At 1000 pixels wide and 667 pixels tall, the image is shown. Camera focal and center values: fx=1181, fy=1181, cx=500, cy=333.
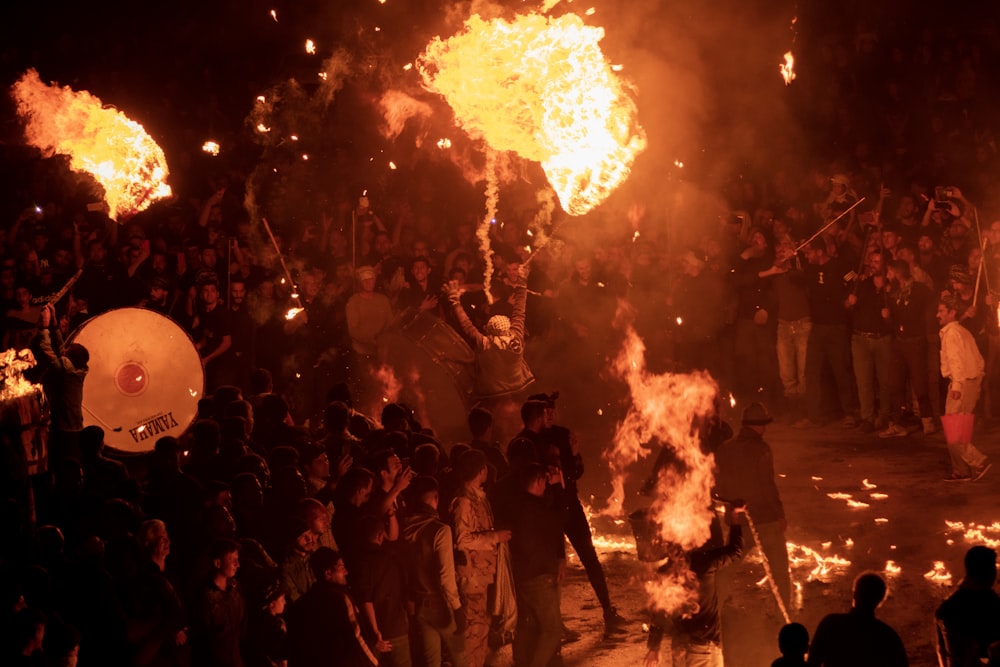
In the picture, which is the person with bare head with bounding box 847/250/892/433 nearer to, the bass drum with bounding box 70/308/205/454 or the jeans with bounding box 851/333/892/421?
the jeans with bounding box 851/333/892/421

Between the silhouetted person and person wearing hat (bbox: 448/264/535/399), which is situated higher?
person wearing hat (bbox: 448/264/535/399)

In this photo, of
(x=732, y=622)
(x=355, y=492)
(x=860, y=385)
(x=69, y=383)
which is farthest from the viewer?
(x=860, y=385)

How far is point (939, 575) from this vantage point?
975cm

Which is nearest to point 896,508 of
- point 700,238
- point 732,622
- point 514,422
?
point 732,622

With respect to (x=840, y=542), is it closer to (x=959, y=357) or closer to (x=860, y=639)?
(x=959, y=357)

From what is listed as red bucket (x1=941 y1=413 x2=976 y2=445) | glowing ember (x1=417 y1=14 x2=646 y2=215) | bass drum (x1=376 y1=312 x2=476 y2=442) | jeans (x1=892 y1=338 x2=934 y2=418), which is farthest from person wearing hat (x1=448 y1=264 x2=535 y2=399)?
jeans (x1=892 y1=338 x2=934 y2=418)

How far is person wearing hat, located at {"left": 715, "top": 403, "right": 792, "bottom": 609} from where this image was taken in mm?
8625

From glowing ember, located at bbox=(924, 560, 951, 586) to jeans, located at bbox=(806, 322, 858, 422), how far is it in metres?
5.25

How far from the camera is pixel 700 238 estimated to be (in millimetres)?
15609

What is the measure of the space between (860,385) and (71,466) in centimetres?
990

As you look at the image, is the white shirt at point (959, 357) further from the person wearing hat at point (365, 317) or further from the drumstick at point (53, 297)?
the drumstick at point (53, 297)

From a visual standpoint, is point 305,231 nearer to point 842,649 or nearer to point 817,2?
point 817,2

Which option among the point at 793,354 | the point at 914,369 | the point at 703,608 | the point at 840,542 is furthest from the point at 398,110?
the point at 703,608

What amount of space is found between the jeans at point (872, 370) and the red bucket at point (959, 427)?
2.38 m
